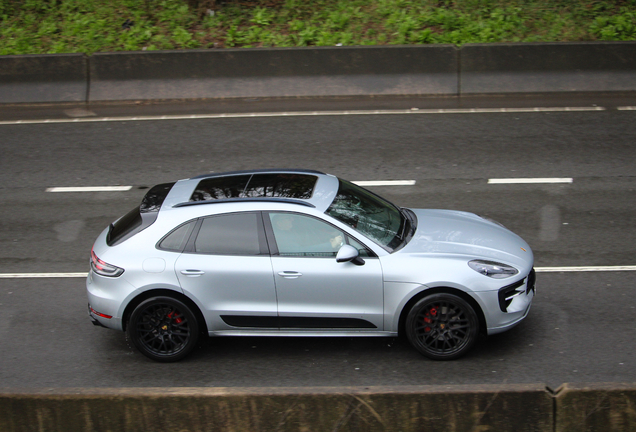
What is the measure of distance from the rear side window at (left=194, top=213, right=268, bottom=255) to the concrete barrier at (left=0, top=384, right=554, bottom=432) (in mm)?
2040

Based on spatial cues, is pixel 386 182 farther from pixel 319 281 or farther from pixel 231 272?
pixel 231 272

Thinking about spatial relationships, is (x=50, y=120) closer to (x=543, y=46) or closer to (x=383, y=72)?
(x=383, y=72)

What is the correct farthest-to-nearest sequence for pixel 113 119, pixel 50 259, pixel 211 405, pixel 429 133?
pixel 113 119 → pixel 429 133 → pixel 50 259 → pixel 211 405

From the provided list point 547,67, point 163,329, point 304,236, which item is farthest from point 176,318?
point 547,67

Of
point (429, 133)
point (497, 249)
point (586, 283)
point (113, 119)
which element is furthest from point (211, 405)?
point (113, 119)

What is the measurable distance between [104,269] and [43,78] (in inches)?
399

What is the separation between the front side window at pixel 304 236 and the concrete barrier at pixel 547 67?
29.4 feet

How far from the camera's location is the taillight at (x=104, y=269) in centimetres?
641

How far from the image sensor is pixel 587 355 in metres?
6.30

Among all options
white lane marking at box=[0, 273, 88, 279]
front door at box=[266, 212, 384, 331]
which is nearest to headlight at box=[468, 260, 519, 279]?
front door at box=[266, 212, 384, 331]

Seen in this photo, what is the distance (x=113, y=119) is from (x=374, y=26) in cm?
635

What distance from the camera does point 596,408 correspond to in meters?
4.37

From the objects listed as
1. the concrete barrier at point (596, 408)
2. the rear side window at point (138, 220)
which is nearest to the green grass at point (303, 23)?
the rear side window at point (138, 220)

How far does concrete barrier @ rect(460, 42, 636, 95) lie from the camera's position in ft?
46.2
